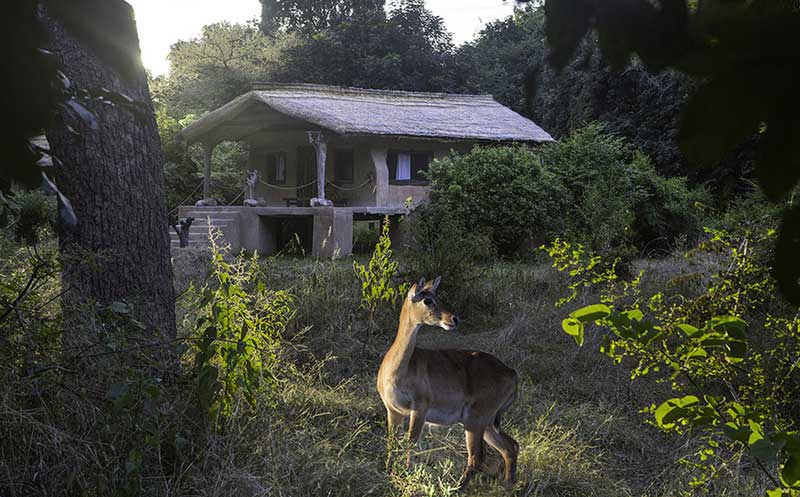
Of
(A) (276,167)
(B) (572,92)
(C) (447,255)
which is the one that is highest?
(B) (572,92)

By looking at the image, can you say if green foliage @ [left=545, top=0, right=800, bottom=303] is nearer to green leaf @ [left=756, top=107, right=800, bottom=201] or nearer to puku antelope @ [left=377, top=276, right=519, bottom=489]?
green leaf @ [left=756, top=107, right=800, bottom=201]

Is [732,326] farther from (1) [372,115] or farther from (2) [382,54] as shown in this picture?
(2) [382,54]

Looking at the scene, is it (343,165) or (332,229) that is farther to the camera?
(343,165)

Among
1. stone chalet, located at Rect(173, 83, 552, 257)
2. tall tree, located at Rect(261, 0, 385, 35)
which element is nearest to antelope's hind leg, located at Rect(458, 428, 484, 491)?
stone chalet, located at Rect(173, 83, 552, 257)

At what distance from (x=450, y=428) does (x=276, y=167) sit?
20.8 metres

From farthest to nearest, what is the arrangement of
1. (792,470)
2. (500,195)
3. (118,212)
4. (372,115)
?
(372,115) < (500,195) < (118,212) < (792,470)

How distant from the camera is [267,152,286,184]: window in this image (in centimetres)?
2602

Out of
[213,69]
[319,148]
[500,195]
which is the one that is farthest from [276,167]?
[213,69]

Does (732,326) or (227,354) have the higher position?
(732,326)

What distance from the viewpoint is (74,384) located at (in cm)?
440

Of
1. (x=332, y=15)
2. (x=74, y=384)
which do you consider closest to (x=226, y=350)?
(x=74, y=384)

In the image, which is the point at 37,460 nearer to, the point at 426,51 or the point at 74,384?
the point at 74,384

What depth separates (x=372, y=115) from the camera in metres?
22.7

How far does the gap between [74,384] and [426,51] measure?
3418 centimetres
